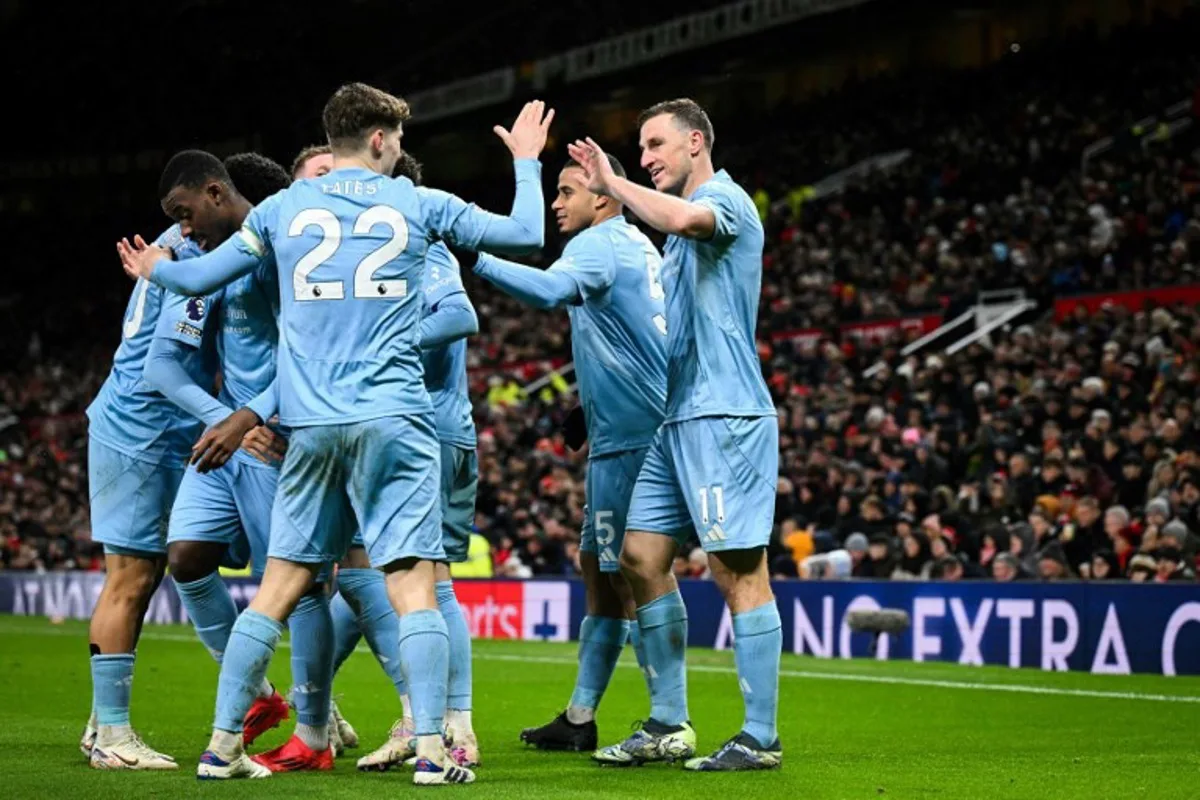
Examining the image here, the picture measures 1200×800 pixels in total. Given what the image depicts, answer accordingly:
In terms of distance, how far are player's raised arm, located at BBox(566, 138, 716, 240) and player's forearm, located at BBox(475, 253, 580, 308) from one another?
464 millimetres

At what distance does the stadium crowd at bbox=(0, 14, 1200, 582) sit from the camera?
15.8 metres

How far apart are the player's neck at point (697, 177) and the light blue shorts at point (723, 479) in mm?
913

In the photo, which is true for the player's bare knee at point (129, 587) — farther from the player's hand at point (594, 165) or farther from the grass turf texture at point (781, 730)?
the player's hand at point (594, 165)

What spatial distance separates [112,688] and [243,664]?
3.87 ft

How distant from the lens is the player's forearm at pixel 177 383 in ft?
20.7

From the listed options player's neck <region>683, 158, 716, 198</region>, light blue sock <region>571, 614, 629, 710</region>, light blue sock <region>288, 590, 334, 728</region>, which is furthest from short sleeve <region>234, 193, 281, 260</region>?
light blue sock <region>571, 614, 629, 710</region>

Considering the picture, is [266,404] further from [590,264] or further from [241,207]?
[590,264]

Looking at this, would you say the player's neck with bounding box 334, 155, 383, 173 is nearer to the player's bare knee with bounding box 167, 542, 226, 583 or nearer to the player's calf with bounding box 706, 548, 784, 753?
the player's bare knee with bounding box 167, 542, 226, 583

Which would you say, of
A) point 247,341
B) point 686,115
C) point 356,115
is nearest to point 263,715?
point 247,341

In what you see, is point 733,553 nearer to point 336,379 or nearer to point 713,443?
point 713,443

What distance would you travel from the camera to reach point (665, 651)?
21.9ft

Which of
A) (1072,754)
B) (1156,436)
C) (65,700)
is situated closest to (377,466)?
(1072,754)

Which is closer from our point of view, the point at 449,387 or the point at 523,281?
the point at 523,281

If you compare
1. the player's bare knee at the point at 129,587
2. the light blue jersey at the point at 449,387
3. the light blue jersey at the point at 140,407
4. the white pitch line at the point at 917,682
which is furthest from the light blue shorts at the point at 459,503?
the white pitch line at the point at 917,682
